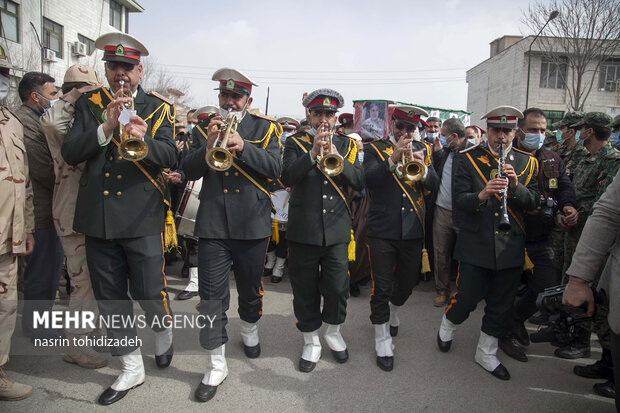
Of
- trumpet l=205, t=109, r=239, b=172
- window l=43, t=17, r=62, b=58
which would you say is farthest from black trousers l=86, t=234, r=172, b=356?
window l=43, t=17, r=62, b=58

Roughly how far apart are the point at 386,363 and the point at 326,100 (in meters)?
2.46

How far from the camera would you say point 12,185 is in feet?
10.3

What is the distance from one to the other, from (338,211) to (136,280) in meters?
1.80

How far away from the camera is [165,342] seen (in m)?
3.66

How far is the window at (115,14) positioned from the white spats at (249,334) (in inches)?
1203

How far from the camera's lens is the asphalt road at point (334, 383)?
10.4 feet

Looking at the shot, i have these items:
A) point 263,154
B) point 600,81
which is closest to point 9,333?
point 263,154

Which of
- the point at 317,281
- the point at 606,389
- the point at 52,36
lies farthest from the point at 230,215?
the point at 52,36

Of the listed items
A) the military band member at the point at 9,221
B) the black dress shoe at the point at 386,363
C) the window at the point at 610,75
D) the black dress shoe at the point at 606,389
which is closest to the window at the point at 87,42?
the military band member at the point at 9,221

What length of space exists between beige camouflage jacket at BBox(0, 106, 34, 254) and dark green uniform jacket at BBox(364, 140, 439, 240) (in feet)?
9.75

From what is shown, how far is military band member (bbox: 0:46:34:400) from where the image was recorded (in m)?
3.08

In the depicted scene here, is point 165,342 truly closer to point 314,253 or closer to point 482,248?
point 314,253

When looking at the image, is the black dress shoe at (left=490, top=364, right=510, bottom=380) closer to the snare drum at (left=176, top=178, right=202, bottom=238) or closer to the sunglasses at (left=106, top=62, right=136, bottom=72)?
the snare drum at (left=176, top=178, right=202, bottom=238)

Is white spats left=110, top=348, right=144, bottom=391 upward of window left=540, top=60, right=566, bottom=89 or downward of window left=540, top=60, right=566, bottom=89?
downward
